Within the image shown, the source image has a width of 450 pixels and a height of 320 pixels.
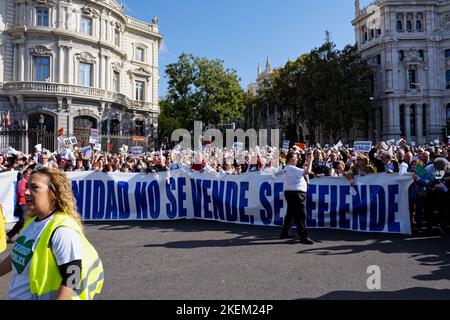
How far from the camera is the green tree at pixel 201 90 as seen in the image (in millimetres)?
41750

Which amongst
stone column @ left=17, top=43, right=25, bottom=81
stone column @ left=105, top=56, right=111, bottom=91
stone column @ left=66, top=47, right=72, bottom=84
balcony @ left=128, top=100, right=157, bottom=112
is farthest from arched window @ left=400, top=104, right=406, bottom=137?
stone column @ left=17, top=43, right=25, bottom=81

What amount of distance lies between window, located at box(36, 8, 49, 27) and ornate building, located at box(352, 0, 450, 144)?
48096mm

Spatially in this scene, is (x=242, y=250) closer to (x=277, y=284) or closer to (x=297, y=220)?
(x=297, y=220)

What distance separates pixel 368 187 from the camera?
8.49m

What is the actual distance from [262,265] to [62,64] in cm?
3425

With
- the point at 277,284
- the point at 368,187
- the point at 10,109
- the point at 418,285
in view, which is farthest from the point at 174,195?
the point at 10,109

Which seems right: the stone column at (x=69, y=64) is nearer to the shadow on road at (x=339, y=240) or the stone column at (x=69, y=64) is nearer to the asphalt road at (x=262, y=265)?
the shadow on road at (x=339, y=240)

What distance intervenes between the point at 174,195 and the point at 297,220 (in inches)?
167

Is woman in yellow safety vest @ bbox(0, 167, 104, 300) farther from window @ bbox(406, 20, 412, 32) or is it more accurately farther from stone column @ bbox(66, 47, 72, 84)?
window @ bbox(406, 20, 412, 32)

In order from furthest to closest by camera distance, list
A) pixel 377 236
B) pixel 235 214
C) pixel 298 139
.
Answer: pixel 298 139 → pixel 235 214 → pixel 377 236

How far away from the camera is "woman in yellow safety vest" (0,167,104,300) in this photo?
2.07 metres

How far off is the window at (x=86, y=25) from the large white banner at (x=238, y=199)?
1183 inches

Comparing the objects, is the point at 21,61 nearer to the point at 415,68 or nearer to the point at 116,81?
the point at 116,81
